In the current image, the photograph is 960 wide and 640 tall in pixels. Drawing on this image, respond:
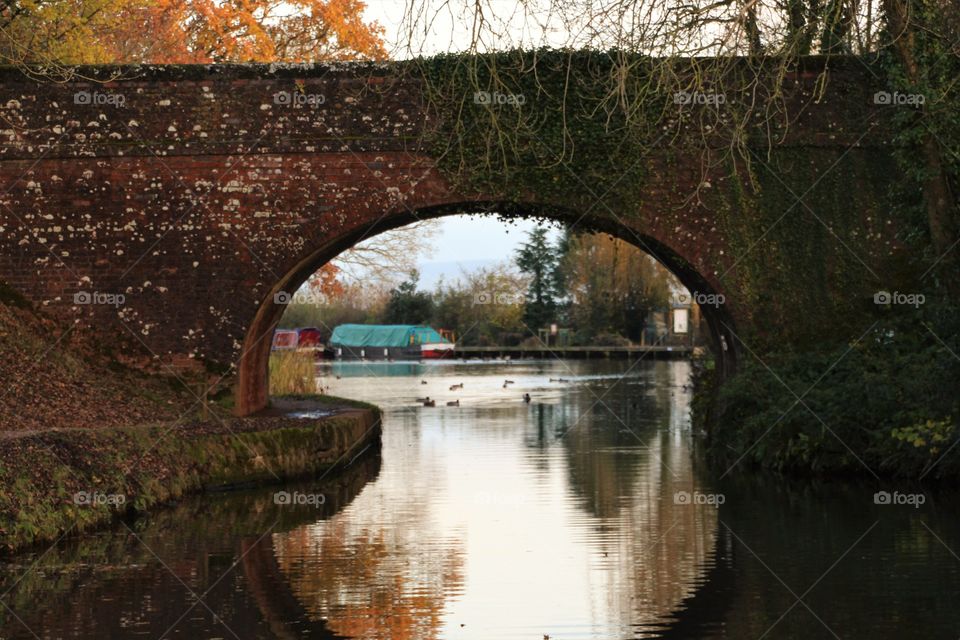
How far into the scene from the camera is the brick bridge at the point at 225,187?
1655cm

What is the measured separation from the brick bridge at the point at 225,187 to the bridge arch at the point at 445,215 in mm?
51

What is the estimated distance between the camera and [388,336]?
63.7 metres

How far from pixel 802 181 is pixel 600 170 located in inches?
94.0

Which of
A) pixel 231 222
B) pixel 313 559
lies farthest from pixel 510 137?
pixel 313 559

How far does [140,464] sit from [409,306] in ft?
178

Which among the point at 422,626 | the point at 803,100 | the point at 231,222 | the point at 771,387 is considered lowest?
the point at 422,626

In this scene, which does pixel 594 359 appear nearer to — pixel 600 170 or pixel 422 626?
pixel 600 170

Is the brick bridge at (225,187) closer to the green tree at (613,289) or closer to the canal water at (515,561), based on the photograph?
the canal water at (515,561)

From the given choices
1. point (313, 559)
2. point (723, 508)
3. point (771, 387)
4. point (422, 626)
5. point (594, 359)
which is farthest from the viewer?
point (594, 359)

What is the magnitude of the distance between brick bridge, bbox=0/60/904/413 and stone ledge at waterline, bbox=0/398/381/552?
4.50ft

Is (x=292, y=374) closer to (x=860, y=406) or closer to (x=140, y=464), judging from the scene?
(x=140, y=464)

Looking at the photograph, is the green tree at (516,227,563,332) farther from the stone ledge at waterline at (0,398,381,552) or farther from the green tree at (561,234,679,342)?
the stone ledge at waterline at (0,398,381,552)

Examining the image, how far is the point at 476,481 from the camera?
15.2 metres

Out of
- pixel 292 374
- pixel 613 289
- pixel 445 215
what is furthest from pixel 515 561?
pixel 613 289
